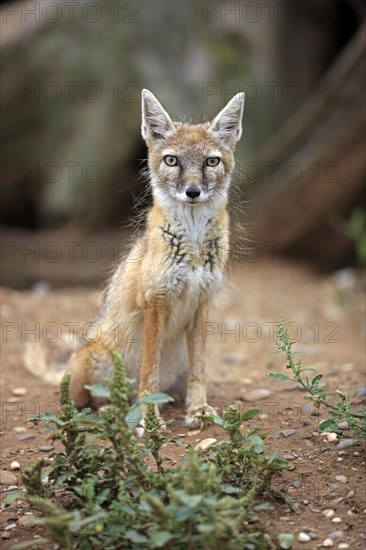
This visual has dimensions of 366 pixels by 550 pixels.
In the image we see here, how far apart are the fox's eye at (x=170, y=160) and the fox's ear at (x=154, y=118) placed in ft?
0.78

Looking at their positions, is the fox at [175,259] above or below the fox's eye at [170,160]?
below

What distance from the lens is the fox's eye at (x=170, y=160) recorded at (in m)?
5.39

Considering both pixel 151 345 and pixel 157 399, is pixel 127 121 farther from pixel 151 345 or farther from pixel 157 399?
pixel 157 399

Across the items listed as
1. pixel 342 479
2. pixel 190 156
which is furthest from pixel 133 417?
pixel 190 156

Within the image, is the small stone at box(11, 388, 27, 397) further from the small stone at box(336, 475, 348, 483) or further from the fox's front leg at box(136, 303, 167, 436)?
the small stone at box(336, 475, 348, 483)

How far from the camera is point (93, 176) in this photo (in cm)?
1115

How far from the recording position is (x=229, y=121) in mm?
5637

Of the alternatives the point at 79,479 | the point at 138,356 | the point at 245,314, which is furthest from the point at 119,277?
the point at 245,314

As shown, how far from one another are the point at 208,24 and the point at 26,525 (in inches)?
377

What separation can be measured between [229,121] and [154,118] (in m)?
0.60

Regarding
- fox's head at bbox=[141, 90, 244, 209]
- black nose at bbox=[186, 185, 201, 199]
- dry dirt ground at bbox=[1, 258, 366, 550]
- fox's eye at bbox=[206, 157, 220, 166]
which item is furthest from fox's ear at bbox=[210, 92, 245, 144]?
dry dirt ground at bbox=[1, 258, 366, 550]

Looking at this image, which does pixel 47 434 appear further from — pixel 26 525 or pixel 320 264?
pixel 320 264

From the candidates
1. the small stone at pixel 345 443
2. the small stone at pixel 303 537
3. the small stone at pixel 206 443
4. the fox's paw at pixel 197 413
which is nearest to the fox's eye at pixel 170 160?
the fox's paw at pixel 197 413

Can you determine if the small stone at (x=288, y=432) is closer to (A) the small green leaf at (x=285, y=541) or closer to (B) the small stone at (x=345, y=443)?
(B) the small stone at (x=345, y=443)
